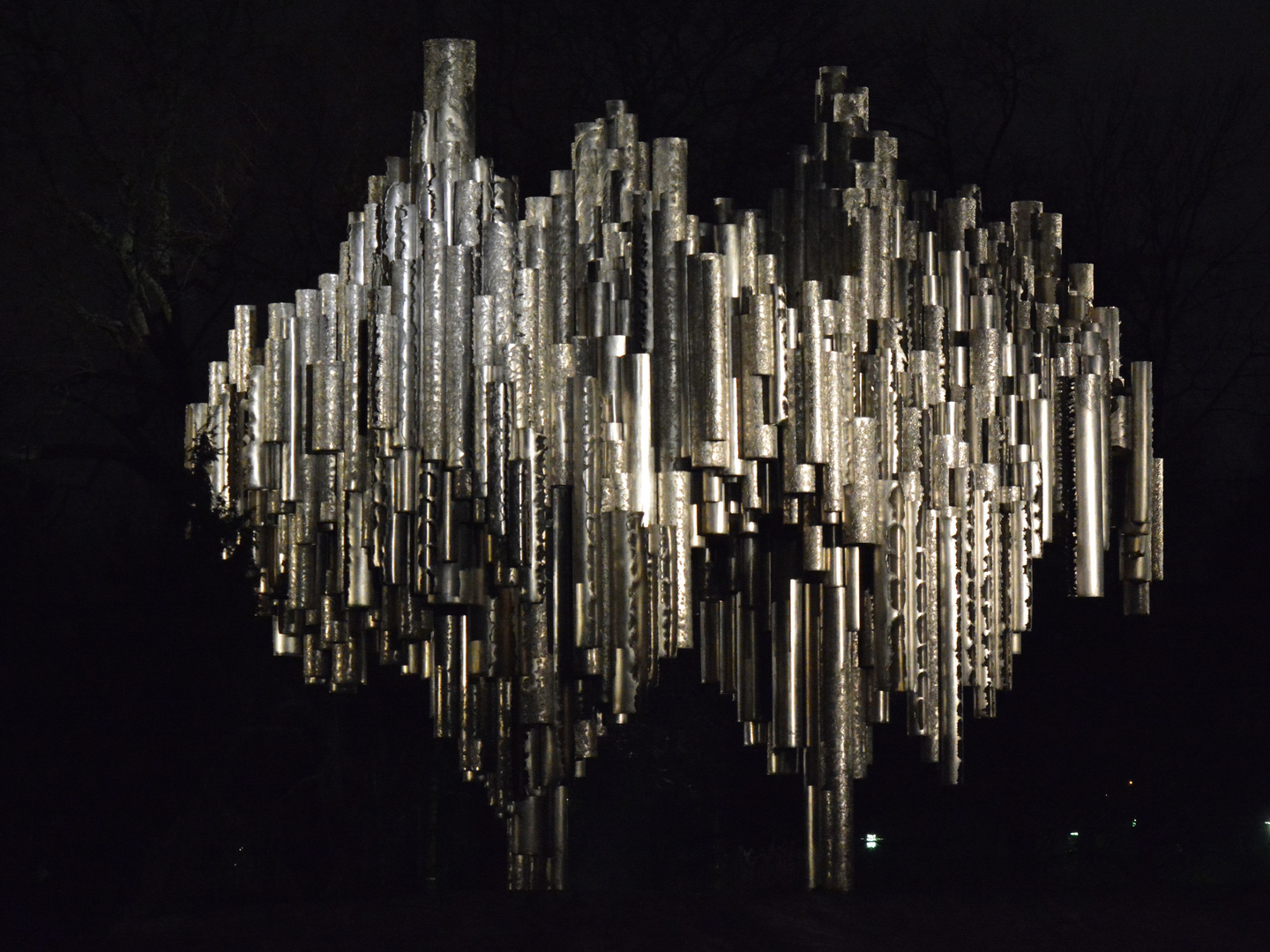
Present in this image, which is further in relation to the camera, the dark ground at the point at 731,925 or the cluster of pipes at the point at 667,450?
the cluster of pipes at the point at 667,450

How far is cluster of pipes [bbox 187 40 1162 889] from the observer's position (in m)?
7.19

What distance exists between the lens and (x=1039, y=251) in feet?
28.5

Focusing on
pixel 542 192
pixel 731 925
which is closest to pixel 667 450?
pixel 731 925

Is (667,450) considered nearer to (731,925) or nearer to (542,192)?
(731,925)

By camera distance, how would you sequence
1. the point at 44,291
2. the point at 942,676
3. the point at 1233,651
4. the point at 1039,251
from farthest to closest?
the point at 1233,651 → the point at 44,291 → the point at 1039,251 → the point at 942,676

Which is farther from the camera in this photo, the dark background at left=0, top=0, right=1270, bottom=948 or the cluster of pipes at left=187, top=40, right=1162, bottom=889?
the dark background at left=0, top=0, right=1270, bottom=948

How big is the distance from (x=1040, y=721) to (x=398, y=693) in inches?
180

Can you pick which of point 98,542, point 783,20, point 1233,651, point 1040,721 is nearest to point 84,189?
point 783,20

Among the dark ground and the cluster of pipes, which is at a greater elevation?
the cluster of pipes

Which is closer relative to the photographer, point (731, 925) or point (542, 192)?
point (731, 925)

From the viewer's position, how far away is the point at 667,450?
7.21 m

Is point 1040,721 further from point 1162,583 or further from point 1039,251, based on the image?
point 1039,251

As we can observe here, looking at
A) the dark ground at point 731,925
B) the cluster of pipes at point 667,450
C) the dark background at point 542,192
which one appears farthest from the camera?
the dark background at point 542,192

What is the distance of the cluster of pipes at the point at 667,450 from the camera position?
719 centimetres
